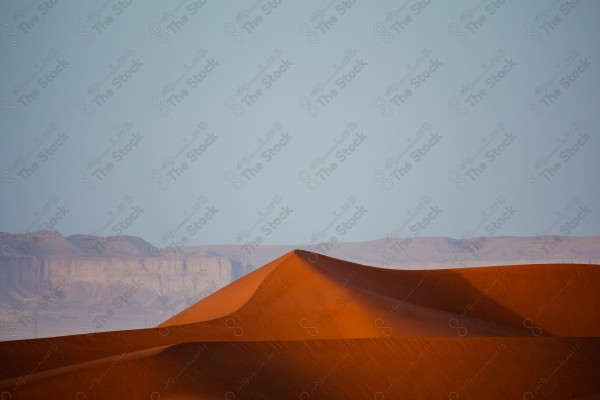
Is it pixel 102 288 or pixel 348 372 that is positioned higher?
pixel 102 288

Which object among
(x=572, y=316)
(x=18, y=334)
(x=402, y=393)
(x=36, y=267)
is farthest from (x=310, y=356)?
(x=36, y=267)

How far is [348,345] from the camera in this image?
25641 millimetres

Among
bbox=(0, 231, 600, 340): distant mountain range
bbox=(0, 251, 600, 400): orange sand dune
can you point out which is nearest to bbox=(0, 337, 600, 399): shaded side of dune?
bbox=(0, 251, 600, 400): orange sand dune

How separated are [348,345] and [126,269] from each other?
141090 millimetres

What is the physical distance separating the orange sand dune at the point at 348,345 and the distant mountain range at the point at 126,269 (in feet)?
339

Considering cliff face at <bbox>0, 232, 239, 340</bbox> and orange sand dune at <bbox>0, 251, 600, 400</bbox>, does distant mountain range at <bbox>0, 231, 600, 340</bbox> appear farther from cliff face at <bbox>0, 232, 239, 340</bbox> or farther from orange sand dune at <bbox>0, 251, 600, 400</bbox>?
orange sand dune at <bbox>0, 251, 600, 400</bbox>

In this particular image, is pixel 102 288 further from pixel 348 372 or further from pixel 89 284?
pixel 348 372

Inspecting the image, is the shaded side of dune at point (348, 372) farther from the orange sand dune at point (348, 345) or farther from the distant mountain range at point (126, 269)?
the distant mountain range at point (126, 269)

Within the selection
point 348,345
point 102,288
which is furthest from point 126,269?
point 348,345

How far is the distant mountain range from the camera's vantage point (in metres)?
147

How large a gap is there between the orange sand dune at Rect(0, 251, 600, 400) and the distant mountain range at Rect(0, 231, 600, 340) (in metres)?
103

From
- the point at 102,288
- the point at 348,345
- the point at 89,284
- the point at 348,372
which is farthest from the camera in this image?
the point at 89,284

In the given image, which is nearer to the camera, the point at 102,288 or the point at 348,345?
the point at 348,345

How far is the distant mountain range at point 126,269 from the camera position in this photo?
147 metres
